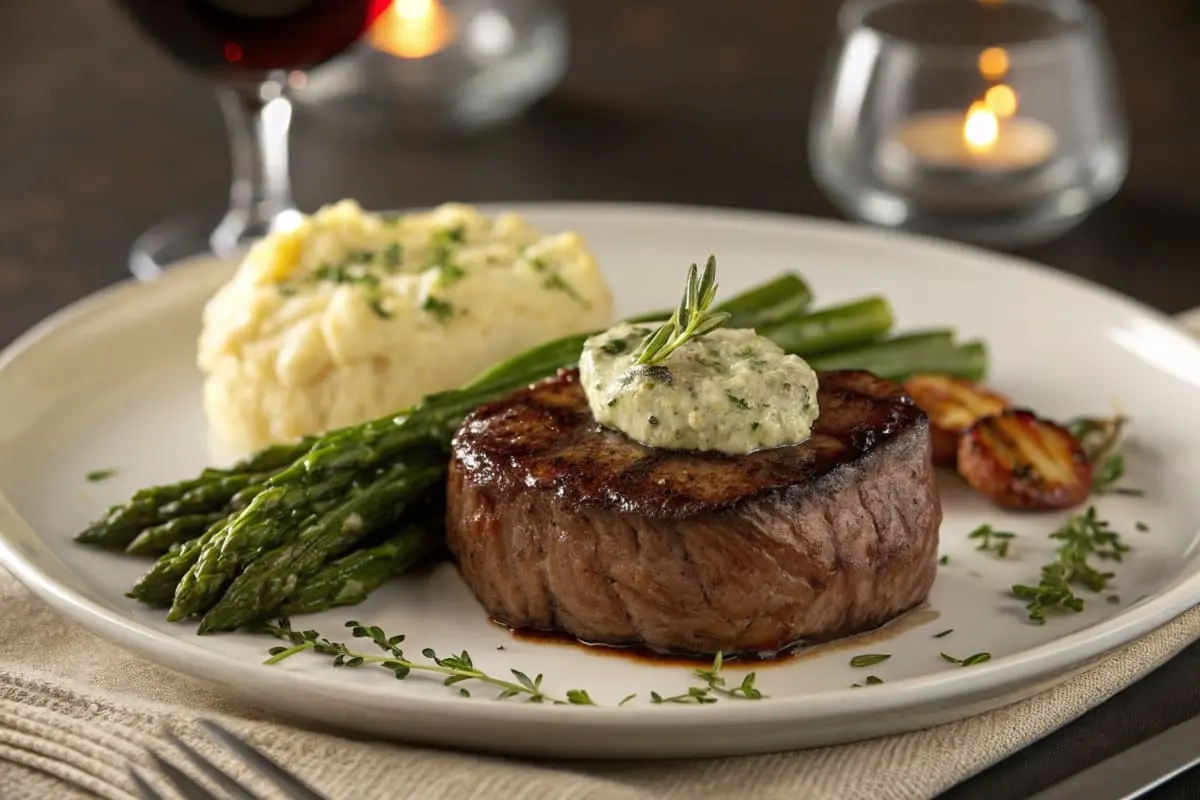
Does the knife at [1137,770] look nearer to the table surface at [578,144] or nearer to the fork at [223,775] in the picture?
the fork at [223,775]

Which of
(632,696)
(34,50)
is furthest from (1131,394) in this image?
(34,50)

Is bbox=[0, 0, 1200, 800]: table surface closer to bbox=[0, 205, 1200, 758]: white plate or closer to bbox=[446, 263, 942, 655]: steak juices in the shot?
bbox=[0, 205, 1200, 758]: white plate

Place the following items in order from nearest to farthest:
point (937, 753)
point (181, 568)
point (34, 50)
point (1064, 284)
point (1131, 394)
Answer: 1. point (937, 753)
2. point (181, 568)
3. point (1131, 394)
4. point (1064, 284)
5. point (34, 50)

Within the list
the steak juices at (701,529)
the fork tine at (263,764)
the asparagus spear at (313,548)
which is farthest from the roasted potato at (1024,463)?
the fork tine at (263,764)

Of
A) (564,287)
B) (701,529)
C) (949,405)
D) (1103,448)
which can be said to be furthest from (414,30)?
(701,529)

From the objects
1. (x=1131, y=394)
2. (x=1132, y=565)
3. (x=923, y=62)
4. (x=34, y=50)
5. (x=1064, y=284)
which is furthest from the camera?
(x=34, y=50)

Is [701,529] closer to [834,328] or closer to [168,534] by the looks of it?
[168,534]

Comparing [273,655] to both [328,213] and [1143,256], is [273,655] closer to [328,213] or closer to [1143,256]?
[328,213]
